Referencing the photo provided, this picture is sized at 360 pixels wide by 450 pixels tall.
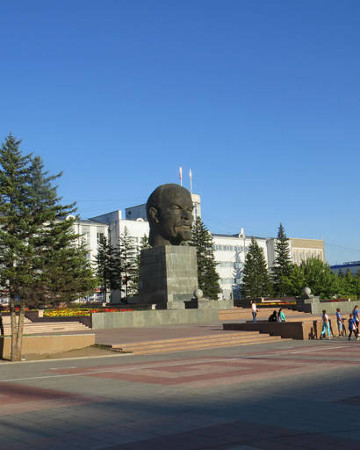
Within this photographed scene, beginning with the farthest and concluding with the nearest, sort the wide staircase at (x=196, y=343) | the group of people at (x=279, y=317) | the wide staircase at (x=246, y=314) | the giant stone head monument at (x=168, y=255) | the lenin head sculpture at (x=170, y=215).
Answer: the lenin head sculpture at (x=170, y=215)
the wide staircase at (x=246, y=314)
the giant stone head monument at (x=168, y=255)
the group of people at (x=279, y=317)
the wide staircase at (x=196, y=343)

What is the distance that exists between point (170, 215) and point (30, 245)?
13.2 metres

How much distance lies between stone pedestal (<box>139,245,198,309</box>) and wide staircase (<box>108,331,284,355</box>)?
516 inches

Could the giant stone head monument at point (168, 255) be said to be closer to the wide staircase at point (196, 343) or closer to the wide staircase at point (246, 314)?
the wide staircase at point (246, 314)

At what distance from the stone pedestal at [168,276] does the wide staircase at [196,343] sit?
1310 cm

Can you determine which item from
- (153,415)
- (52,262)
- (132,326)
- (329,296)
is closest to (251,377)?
(153,415)

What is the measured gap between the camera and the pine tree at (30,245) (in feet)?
66.9

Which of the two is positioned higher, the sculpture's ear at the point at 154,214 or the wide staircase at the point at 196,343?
the sculpture's ear at the point at 154,214

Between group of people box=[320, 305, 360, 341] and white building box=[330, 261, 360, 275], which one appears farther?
white building box=[330, 261, 360, 275]

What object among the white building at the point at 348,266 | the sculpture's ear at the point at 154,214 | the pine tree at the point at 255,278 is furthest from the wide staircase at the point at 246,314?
the white building at the point at 348,266

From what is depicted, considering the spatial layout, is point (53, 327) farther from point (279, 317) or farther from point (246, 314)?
point (246, 314)

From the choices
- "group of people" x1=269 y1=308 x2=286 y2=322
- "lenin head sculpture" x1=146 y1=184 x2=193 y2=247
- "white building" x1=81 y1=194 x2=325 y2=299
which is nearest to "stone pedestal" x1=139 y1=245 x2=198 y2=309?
"lenin head sculpture" x1=146 y1=184 x2=193 y2=247

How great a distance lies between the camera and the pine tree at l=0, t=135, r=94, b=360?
66.9 feet

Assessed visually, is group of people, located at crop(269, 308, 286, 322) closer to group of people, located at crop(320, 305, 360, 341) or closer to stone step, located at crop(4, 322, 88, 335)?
group of people, located at crop(320, 305, 360, 341)

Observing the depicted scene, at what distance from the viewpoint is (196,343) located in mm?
21109
